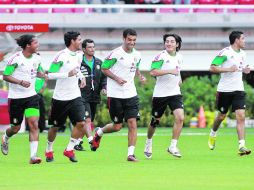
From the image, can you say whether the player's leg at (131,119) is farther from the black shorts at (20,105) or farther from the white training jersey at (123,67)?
the black shorts at (20,105)

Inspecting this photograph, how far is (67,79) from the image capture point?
18.7 m

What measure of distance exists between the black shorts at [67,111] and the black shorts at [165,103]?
175cm

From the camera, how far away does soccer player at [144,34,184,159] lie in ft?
64.1

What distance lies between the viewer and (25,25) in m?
30.5

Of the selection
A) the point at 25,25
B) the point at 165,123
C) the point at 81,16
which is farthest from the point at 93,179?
the point at 81,16

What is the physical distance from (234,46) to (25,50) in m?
4.31

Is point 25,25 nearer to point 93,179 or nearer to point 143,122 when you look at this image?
point 143,122

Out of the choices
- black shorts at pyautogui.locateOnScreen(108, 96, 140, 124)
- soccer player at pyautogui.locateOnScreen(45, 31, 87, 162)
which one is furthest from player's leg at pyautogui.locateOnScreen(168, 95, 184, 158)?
soccer player at pyautogui.locateOnScreen(45, 31, 87, 162)

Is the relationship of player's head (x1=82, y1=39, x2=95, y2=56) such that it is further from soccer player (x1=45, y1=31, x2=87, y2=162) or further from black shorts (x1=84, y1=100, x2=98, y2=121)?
soccer player (x1=45, y1=31, x2=87, y2=162)

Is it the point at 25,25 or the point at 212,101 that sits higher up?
the point at 25,25

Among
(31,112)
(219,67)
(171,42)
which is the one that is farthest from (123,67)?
(219,67)

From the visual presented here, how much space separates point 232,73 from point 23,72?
4.30 m

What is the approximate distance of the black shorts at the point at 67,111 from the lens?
18625mm

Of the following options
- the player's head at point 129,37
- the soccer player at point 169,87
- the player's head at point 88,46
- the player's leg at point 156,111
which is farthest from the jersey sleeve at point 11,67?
the player's head at point 88,46
